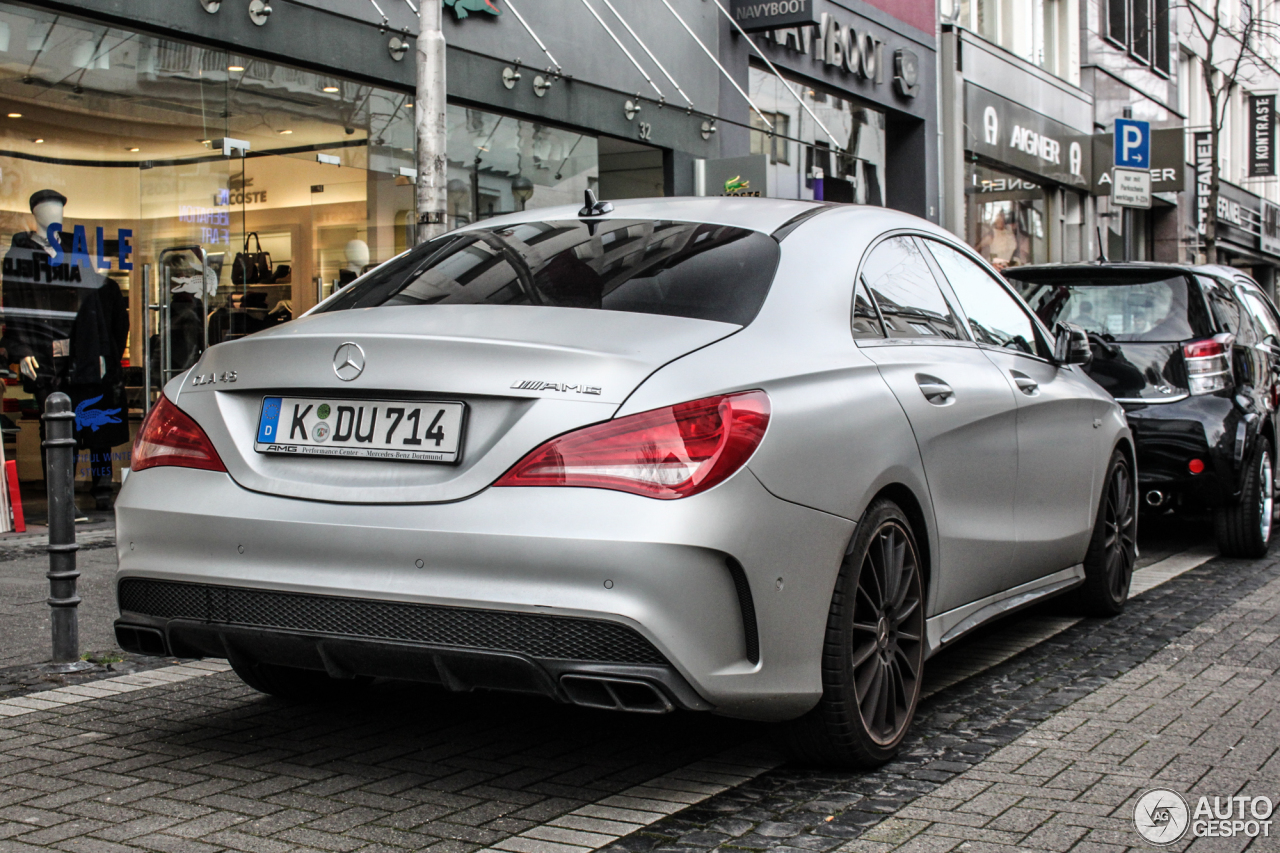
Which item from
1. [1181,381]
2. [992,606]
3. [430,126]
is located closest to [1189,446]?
[1181,381]

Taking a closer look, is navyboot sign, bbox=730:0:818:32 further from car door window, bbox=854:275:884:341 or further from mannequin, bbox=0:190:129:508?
car door window, bbox=854:275:884:341

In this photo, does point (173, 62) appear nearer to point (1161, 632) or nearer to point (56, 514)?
point (56, 514)

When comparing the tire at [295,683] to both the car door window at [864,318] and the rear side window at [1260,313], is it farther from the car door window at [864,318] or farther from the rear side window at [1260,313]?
the rear side window at [1260,313]

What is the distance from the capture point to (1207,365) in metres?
8.45

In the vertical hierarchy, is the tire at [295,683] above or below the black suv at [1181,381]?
below

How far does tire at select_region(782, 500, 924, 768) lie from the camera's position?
375cm

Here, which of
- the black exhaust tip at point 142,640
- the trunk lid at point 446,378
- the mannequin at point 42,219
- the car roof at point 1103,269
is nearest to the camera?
the trunk lid at point 446,378

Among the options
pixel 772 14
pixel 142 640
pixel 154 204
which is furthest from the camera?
pixel 772 14

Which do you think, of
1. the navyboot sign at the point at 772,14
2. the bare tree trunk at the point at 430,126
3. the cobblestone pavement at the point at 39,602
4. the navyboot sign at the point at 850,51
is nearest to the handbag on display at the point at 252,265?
the cobblestone pavement at the point at 39,602

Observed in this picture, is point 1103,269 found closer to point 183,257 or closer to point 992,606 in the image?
point 992,606

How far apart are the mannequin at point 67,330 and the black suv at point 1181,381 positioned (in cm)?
648

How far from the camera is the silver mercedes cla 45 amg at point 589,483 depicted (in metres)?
3.31

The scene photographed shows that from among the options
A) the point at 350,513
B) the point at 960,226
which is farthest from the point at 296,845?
the point at 960,226

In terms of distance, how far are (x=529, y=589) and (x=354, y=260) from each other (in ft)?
31.7
